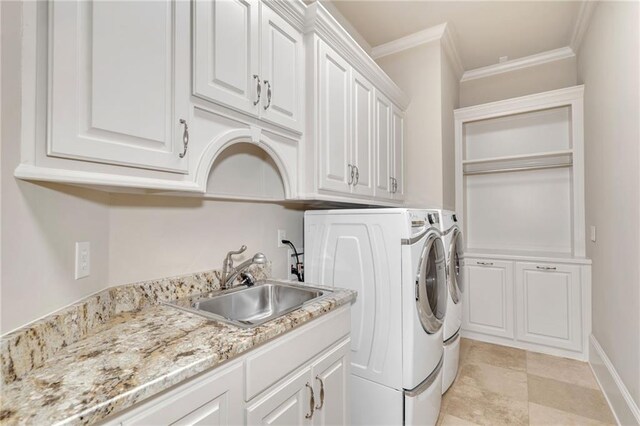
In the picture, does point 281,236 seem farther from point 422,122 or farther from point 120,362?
point 422,122

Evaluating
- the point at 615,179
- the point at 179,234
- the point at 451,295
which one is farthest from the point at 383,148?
the point at 179,234

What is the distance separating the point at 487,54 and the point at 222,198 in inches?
128

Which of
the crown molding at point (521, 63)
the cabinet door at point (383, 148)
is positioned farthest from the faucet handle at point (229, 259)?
the crown molding at point (521, 63)

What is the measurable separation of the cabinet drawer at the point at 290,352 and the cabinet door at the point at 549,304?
2.32 metres

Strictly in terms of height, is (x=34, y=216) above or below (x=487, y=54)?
below

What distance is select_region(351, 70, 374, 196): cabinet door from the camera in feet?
6.95

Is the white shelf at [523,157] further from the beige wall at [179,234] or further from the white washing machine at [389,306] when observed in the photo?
the beige wall at [179,234]

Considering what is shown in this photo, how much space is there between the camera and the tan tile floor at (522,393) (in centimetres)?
194

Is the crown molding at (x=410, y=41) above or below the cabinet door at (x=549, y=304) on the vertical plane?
above

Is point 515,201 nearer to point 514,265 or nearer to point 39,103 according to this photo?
point 514,265

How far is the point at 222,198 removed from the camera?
65.4 inches

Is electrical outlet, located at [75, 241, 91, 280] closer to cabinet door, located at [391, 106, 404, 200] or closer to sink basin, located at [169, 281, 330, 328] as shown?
sink basin, located at [169, 281, 330, 328]

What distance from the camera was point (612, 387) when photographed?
199 centimetres

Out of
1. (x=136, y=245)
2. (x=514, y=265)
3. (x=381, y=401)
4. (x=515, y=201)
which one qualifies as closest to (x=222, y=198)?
(x=136, y=245)
